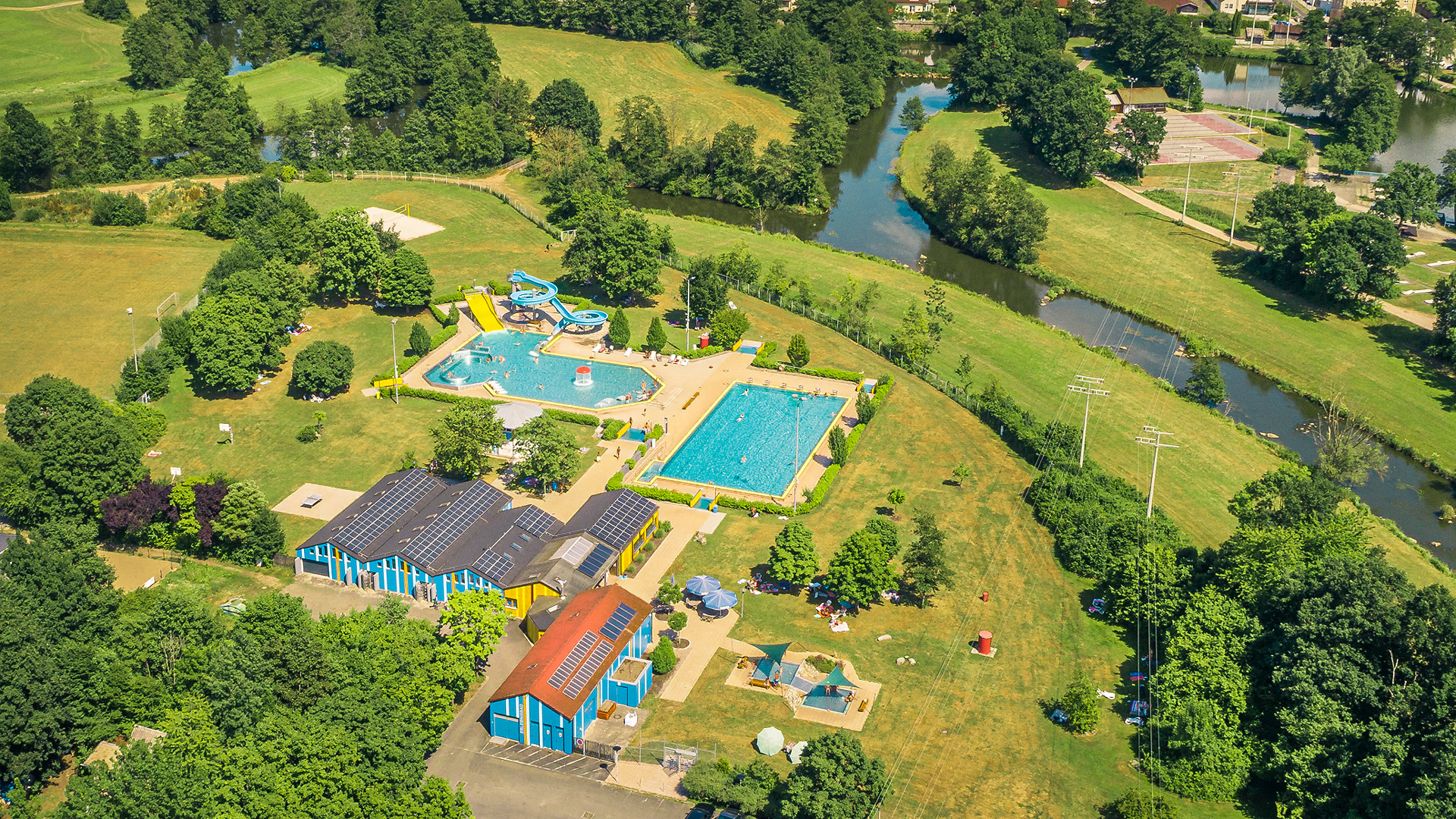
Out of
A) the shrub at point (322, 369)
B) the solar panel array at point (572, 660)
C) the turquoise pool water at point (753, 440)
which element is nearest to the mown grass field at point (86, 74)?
the shrub at point (322, 369)

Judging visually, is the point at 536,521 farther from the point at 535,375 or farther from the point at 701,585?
the point at 535,375

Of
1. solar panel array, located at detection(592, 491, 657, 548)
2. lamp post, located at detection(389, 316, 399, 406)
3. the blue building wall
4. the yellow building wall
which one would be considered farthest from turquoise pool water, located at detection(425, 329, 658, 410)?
the blue building wall

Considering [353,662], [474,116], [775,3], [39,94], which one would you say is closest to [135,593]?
[353,662]

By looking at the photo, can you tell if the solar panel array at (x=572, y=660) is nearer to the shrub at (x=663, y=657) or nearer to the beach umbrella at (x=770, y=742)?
the shrub at (x=663, y=657)

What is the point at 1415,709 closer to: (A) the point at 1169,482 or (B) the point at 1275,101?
(A) the point at 1169,482

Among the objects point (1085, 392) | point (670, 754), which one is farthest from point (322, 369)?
point (1085, 392)

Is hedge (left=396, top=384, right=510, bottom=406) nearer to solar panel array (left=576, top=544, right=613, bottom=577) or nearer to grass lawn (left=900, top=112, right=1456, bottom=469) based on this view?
solar panel array (left=576, top=544, right=613, bottom=577)
